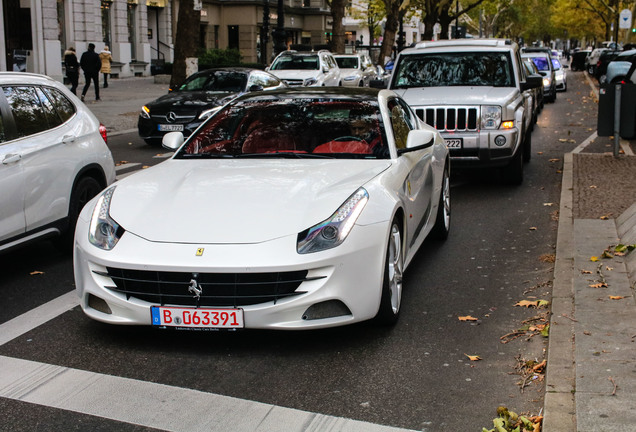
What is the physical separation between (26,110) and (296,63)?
22.0 m

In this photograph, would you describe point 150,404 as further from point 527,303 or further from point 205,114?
point 205,114

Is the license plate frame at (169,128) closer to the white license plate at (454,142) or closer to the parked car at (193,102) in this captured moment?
the parked car at (193,102)

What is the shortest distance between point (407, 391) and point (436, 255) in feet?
11.1

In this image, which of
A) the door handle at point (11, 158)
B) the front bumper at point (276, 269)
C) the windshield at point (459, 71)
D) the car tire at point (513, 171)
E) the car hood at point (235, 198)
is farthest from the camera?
the windshield at point (459, 71)

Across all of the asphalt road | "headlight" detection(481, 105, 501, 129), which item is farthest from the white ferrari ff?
"headlight" detection(481, 105, 501, 129)

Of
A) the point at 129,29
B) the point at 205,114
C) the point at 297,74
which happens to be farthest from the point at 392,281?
the point at 129,29

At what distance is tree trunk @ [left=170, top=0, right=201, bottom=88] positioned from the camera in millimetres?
25609

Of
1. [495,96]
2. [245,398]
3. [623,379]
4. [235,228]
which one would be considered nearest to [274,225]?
[235,228]

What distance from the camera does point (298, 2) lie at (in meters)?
70.8

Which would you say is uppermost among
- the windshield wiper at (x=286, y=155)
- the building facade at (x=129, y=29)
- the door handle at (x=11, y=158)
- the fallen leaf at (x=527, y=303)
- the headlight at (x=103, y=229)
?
the building facade at (x=129, y=29)

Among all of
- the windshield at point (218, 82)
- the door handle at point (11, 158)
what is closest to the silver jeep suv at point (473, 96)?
the door handle at point (11, 158)

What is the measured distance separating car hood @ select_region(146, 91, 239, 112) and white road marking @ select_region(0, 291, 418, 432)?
1256cm

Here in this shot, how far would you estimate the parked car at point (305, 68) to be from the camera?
90.4 ft

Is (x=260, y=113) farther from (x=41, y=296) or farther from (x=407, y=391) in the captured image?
(x=407, y=391)
